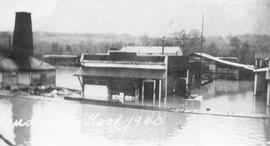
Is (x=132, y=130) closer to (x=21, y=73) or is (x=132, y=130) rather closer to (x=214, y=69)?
(x=214, y=69)

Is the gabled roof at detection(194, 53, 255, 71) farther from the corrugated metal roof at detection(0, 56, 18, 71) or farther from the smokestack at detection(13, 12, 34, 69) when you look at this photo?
the corrugated metal roof at detection(0, 56, 18, 71)

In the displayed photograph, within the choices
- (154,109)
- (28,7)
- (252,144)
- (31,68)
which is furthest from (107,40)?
(252,144)

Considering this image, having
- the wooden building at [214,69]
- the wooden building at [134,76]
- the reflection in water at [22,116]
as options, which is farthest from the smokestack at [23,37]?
the wooden building at [214,69]

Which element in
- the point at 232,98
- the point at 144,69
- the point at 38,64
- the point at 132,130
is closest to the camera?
the point at 132,130

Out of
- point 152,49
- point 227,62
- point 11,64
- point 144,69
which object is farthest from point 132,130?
point 11,64

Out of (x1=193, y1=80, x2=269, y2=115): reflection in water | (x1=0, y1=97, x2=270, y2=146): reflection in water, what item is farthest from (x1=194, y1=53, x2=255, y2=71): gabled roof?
(x1=0, y1=97, x2=270, y2=146): reflection in water

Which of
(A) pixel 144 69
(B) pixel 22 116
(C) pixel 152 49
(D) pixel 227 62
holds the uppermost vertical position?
(C) pixel 152 49

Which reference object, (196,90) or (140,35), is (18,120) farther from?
(196,90)
